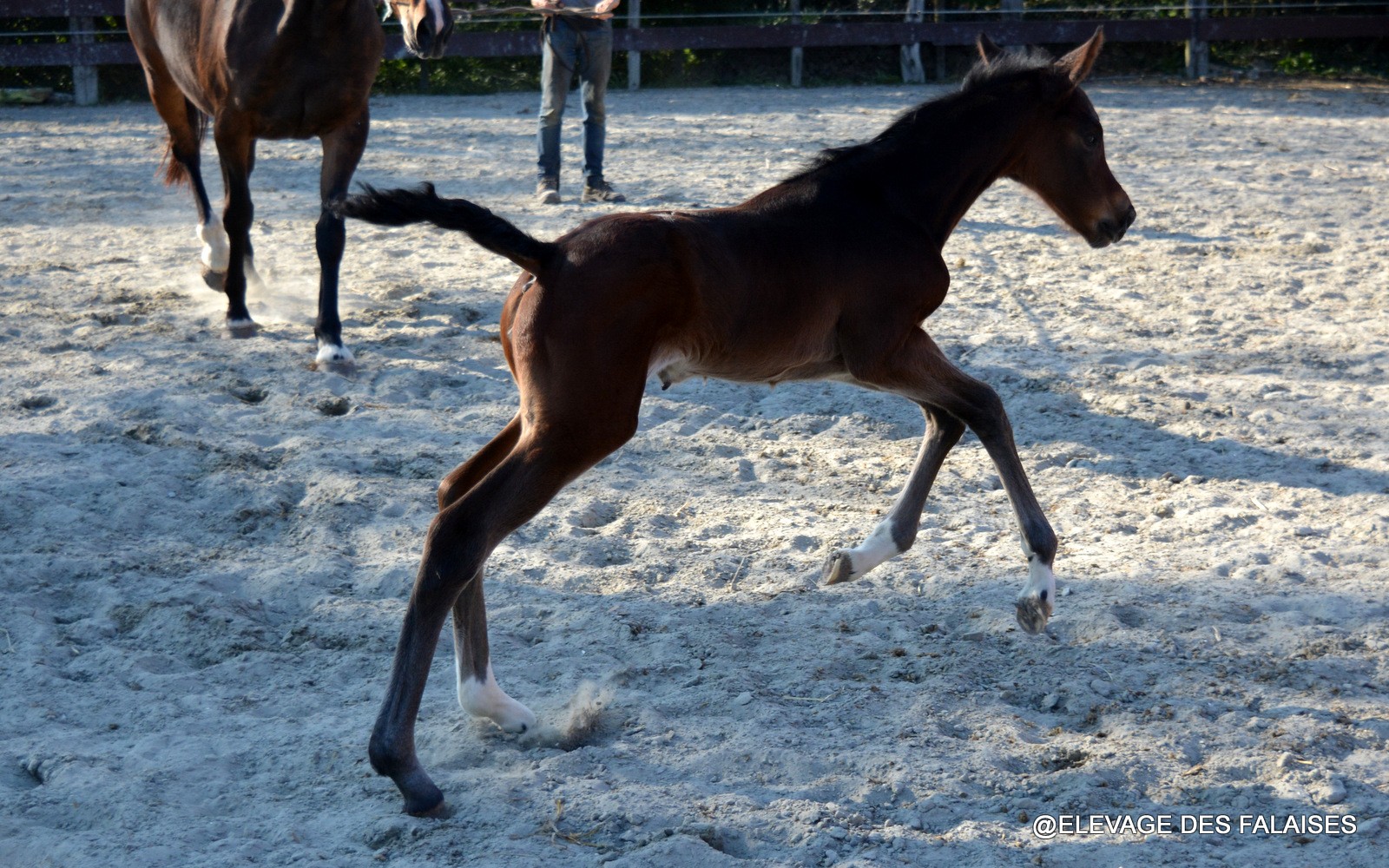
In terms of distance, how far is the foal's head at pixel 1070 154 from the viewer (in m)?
3.61

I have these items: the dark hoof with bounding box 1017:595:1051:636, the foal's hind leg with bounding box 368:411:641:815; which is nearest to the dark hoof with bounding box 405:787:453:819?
the foal's hind leg with bounding box 368:411:641:815

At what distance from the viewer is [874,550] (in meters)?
3.64

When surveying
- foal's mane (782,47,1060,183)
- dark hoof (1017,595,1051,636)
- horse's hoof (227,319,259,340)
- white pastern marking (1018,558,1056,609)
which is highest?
foal's mane (782,47,1060,183)

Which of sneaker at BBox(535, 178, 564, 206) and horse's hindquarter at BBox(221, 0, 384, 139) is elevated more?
horse's hindquarter at BBox(221, 0, 384, 139)

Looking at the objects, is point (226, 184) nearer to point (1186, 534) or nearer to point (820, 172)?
point (820, 172)

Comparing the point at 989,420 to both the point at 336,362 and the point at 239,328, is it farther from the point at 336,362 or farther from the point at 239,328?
the point at 239,328

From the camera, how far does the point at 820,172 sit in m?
3.43

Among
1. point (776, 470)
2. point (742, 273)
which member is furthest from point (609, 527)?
point (742, 273)

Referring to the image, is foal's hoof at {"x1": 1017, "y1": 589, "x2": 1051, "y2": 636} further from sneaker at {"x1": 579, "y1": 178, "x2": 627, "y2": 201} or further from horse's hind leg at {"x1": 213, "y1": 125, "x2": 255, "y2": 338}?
sneaker at {"x1": 579, "y1": 178, "x2": 627, "y2": 201}

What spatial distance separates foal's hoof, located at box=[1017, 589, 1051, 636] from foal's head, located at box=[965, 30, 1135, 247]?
3.69 ft

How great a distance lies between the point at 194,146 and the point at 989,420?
5799 millimetres

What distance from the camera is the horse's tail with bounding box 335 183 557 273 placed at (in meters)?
2.65

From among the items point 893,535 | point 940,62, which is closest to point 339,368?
point 893,535

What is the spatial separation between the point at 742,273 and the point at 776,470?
185 centimetres
